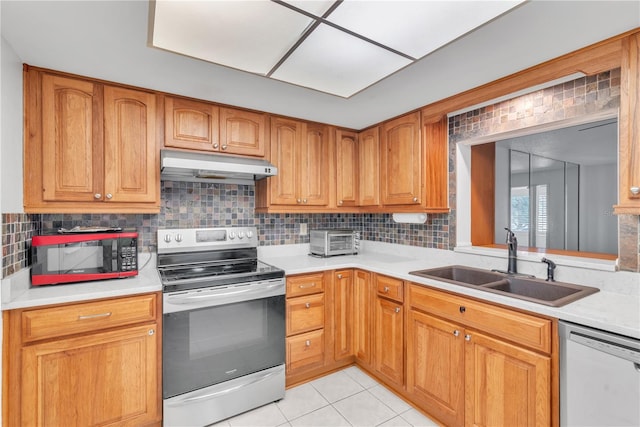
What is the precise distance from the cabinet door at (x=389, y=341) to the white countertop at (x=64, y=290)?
1508 mm

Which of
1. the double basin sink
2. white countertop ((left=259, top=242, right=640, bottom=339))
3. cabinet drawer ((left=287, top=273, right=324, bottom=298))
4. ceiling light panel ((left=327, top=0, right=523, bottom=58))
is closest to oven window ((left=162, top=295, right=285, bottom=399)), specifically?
cabinet drawer ((left=287, top=273, right=324, bottom=298))

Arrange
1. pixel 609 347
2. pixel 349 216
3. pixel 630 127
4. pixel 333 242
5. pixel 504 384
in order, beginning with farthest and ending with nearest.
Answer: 1. pixel 349 216
2. pixel 333 242
3. pixel 504 384
4. pixel 630 127
5. pixel 609 347

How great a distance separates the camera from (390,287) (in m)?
2.21

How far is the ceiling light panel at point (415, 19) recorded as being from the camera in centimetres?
111

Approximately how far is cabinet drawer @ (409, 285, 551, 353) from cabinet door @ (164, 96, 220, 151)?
178cm

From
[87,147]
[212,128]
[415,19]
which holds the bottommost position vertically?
[87,147]

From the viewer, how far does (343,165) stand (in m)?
2.95

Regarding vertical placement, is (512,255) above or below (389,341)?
above

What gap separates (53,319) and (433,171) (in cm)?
255

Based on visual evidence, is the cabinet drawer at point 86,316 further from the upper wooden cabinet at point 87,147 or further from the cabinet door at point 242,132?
the cabinet door at point 242,132

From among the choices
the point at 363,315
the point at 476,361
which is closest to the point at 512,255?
the point at 476,361

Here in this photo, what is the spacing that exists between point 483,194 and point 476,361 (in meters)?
1.42

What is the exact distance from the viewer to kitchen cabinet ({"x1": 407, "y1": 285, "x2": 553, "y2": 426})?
4.61ft

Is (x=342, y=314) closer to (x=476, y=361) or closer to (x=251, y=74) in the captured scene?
(x=476, y=361)
